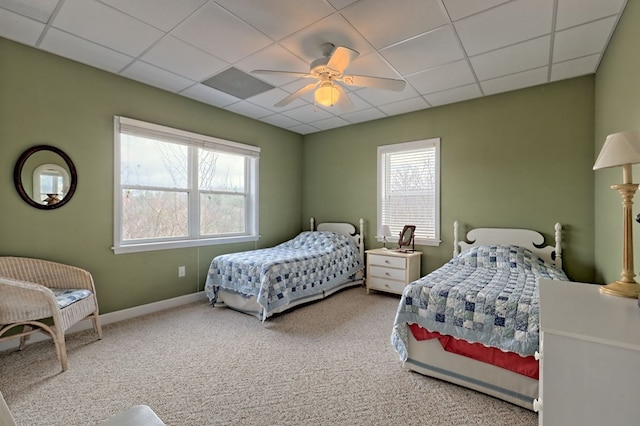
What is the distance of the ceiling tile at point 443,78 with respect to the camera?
3023 millimetres

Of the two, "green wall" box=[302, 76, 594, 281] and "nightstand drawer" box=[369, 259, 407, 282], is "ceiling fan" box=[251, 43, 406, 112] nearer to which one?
"green wall" box=[302, 76, 594, 281]

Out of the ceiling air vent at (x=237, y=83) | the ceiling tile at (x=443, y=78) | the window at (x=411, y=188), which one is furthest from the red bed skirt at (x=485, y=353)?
the ceiling air vent at (x=237, y=83)

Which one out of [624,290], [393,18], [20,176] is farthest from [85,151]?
[624,290]

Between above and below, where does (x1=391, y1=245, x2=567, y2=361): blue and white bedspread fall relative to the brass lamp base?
below

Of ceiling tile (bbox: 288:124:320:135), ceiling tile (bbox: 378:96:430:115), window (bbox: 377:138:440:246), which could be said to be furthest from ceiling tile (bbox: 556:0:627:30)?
ceiling tile (bbox: 288:124:320:135)

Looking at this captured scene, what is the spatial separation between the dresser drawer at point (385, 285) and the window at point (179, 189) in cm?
191

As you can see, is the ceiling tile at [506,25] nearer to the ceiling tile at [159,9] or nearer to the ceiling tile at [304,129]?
the ceiling tile at [159,9]

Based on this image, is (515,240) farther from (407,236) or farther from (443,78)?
(443,78)

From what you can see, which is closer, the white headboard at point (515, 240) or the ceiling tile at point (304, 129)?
the white headboard at point (515, 240)

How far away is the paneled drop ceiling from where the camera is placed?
214 cm

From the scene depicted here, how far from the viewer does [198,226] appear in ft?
13.1

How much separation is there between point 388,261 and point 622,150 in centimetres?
297

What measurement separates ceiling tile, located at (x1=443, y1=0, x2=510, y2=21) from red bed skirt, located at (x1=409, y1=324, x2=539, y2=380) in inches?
91.5

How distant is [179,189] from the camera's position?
12.6 ft
